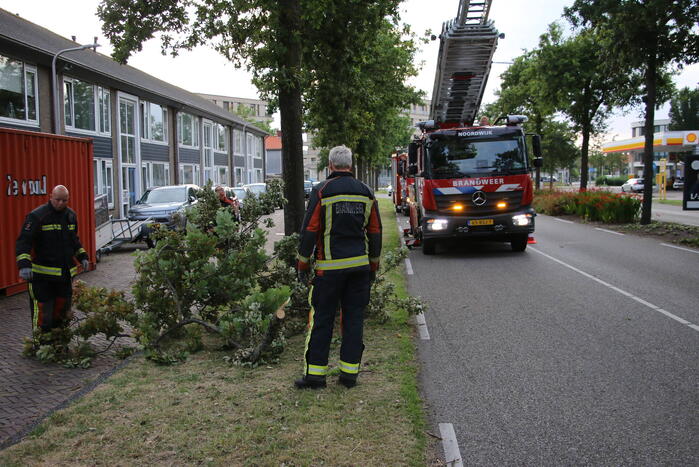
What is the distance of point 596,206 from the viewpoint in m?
23.5

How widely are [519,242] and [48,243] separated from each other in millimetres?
10924

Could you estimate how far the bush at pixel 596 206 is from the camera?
72.4 ft

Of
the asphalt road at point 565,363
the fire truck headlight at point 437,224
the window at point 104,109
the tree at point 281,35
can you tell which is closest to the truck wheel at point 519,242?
the fire truck headlight at point 437,224

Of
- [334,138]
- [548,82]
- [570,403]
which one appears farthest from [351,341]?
[548,82]

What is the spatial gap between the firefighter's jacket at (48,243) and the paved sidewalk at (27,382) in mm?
995

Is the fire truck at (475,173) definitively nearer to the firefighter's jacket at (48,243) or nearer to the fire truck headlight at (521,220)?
the fire truck headlight at (521,220)

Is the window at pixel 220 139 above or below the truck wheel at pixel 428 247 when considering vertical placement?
above

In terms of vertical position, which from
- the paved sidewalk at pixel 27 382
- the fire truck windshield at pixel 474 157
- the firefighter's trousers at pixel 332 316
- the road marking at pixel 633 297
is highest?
the fire truck windshield at pixel 474 157

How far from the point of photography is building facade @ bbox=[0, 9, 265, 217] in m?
22.2

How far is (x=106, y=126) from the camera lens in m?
29.4

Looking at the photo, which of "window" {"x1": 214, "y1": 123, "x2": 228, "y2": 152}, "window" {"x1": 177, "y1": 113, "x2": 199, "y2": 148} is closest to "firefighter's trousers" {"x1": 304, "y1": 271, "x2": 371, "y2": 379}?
"window" {"x1": 177, "y1": 113, "x2": 199, "y2": 148}

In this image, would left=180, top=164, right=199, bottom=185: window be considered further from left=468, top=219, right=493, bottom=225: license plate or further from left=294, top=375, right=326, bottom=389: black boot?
left=294, top=375, right=326, bottom=389: black boot

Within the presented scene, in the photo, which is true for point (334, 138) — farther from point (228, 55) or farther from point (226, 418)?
point (226, 418)

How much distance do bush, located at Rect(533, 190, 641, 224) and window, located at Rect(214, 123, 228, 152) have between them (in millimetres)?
27806
